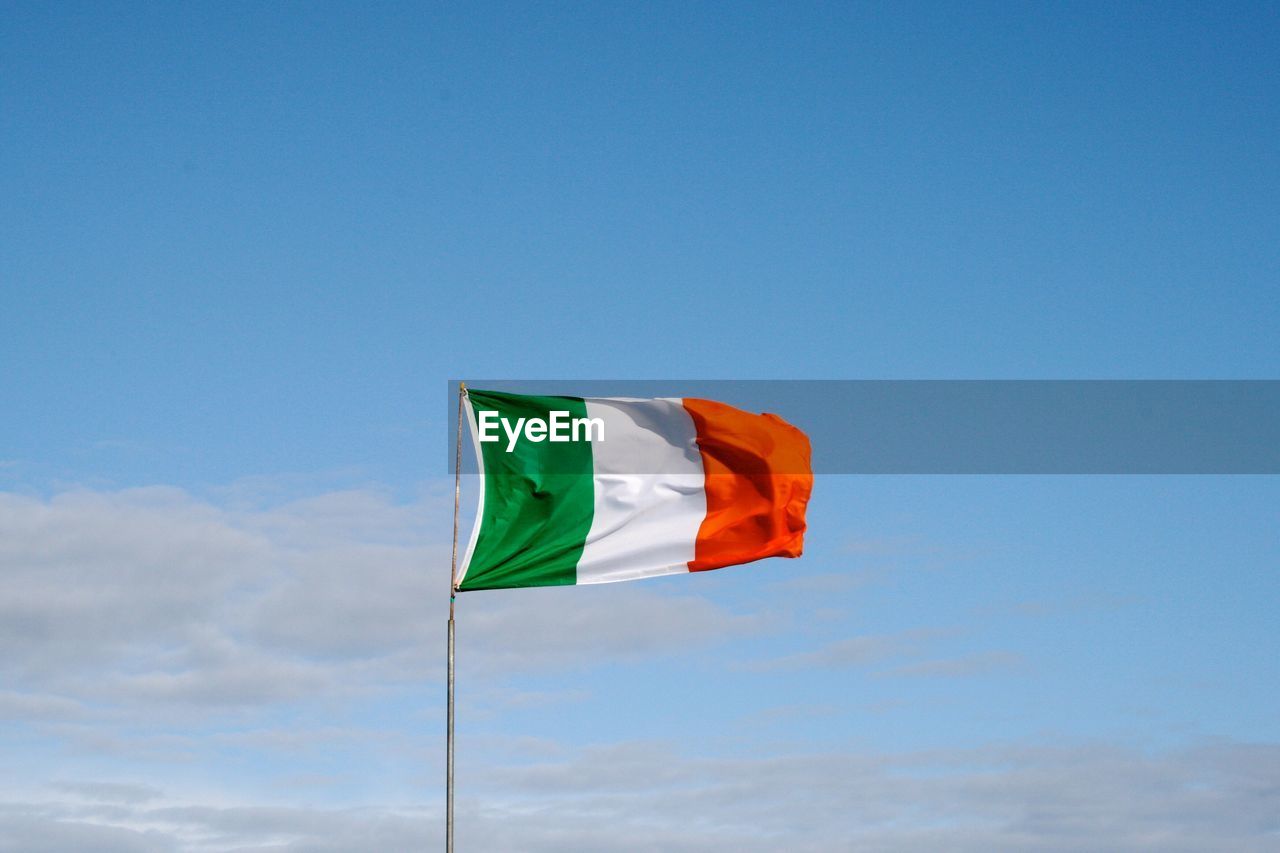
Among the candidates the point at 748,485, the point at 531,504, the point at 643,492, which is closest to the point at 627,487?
the point at 643,492

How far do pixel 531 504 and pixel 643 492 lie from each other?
3.10 metres

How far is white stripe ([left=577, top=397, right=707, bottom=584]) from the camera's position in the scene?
49.0m

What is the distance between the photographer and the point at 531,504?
159 ft

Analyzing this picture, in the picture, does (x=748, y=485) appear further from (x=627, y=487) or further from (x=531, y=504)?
(x=531, y=504)

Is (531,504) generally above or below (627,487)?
below

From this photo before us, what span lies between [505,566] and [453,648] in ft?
10.7

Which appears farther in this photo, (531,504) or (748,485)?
(748,485)

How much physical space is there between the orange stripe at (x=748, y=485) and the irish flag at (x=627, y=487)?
2 cm

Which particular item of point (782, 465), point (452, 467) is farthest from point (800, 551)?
point (452, 467)

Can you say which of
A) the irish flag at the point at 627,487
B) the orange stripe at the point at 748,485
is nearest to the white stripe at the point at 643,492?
the irish flag at the point at 627,487

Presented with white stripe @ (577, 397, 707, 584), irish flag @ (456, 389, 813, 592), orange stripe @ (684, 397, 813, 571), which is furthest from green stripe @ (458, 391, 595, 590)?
orange stripe @ (684, 397, 813, 571)

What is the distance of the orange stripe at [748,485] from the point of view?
49.7 meters

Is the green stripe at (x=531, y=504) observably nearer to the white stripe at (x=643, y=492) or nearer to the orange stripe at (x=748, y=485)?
the white stripe at (x=643, y=492)

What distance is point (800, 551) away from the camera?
4988 cm
